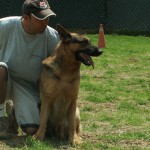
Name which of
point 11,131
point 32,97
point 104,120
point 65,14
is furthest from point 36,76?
point 65,14

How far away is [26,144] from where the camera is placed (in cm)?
493

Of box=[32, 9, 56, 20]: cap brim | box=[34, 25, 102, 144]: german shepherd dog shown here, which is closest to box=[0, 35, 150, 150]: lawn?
box=[34, 25, 102, 144]: german shepherd dog

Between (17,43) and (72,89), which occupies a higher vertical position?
(17,43)

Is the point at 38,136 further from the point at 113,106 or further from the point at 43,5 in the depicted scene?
the point at 113,106

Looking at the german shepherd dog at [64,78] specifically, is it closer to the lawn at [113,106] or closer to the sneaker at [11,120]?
the lawn at [113,106]

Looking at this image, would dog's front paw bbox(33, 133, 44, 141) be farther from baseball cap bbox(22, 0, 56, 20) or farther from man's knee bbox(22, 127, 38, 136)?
baseball cap bbox(22, 0, 56, 20)

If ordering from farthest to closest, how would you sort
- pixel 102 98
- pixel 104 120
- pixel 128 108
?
pixel 102 98 → pixel 128 108 → pixel 104 120

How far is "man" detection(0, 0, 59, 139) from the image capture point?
5.41 meters

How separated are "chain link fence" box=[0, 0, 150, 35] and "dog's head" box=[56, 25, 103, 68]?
43.2 ft

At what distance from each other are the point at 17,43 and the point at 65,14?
43.2 feet

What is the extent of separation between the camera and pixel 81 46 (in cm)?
507

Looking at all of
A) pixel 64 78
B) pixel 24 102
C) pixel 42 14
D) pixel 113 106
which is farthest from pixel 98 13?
pixel 64 78

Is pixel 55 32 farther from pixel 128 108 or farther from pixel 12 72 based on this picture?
pixel 128 108

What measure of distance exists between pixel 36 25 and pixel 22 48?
36 centimetres
